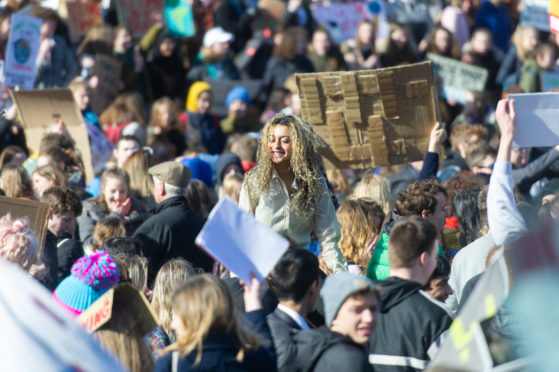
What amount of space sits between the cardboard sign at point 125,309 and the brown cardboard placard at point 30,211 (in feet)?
6.35

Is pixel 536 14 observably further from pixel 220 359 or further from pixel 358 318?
pixel 220 359

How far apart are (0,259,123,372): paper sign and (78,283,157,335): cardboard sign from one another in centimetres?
101

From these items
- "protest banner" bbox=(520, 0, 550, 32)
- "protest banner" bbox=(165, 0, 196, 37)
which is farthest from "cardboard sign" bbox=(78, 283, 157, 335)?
"protest banner" bbox=(520, 0, 550, 32)

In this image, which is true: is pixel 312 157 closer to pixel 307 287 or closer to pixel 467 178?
pixel 307 287

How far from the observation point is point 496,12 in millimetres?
15711

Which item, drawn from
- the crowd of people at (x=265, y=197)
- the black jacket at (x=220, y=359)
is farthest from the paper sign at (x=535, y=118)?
the black jacket at (x=220, y=359)

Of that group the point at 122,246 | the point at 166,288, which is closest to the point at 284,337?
the point at 166,288

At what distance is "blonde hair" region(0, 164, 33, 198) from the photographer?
749 cm

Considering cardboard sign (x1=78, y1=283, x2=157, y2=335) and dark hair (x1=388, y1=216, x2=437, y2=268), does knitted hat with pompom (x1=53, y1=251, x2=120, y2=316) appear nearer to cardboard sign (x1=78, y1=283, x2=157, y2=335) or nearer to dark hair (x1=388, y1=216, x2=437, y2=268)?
cardboard sign (x1=78, y1=283, x2=157, y2=335)

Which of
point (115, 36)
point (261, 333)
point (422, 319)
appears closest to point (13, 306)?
point (261, 333)

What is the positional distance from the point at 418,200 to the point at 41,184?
350 cm

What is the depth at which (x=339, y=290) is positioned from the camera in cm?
427

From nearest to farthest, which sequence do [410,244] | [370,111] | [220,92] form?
[410,244] → [370,111] → [220,92]

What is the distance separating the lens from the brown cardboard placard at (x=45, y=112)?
970 cm
